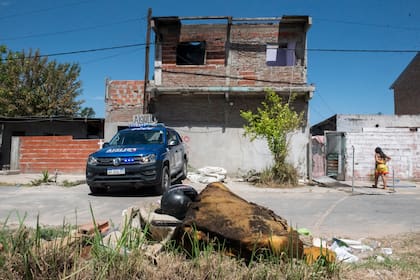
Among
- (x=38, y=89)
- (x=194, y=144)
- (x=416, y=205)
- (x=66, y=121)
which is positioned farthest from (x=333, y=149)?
(x=38, y=89)

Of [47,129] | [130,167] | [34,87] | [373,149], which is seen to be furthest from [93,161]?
[34,87]

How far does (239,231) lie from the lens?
2730 mm

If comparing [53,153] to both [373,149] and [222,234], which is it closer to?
[222,234]

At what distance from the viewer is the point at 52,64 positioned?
2719 centimetres

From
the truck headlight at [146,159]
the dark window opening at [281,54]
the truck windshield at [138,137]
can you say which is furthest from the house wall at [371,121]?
the truck headlight at [146,159]

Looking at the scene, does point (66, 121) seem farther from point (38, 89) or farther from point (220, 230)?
point (220, 230)

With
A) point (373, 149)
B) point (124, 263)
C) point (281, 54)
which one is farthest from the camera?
point (281, 54)

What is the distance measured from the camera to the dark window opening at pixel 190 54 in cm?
1666

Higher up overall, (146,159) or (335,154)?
(335,154)

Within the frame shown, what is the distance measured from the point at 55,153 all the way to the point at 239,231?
48.7 ft

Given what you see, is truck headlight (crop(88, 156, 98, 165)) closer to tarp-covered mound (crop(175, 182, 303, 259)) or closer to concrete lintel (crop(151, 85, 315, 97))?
tarp-covered mound (crop(175, 182, 303, 259))

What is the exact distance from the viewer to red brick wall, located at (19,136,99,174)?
15.0 meters

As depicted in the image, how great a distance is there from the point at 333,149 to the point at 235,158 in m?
4.84

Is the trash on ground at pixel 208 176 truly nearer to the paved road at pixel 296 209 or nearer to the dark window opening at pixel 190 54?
the paved road at pixel 296 209
